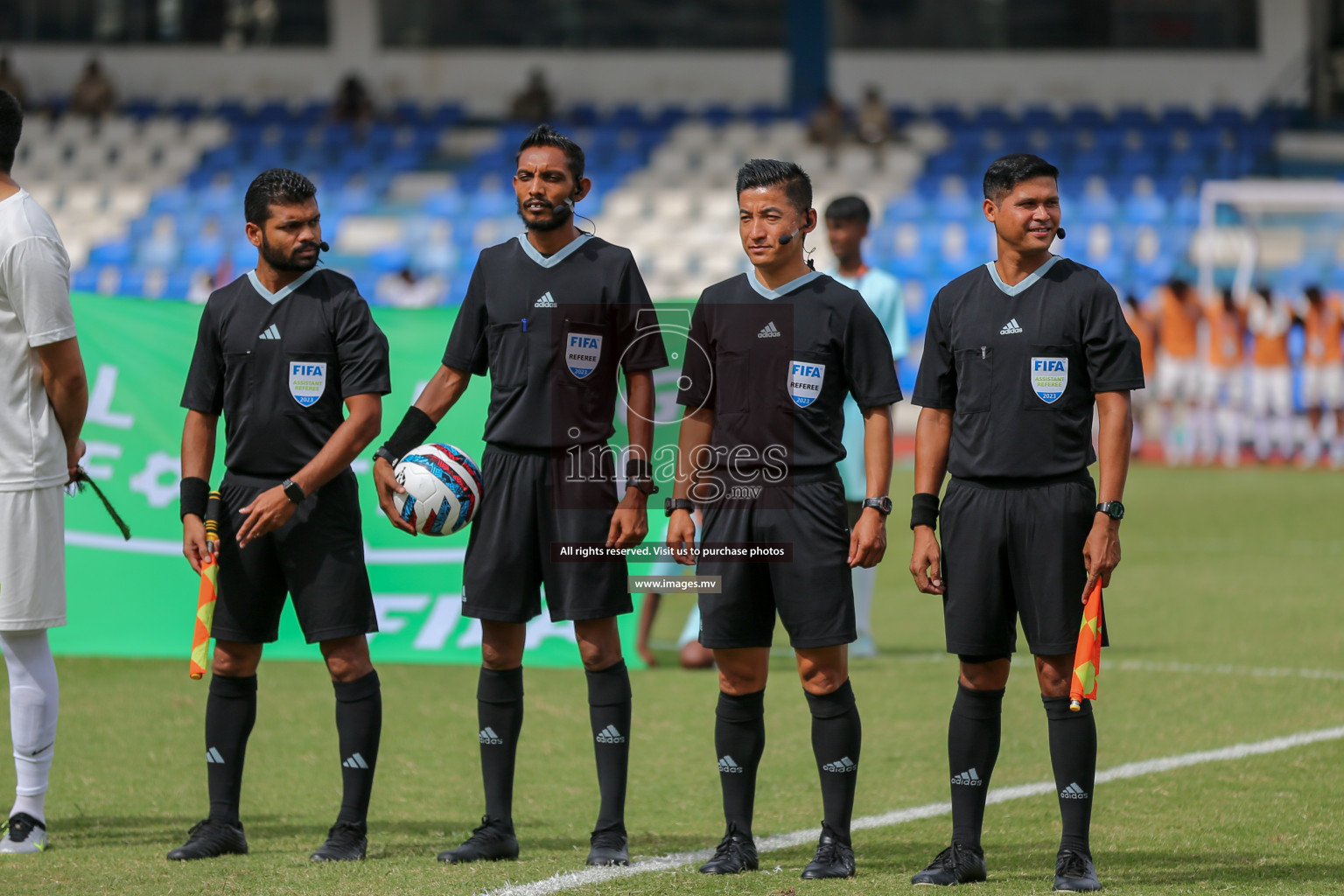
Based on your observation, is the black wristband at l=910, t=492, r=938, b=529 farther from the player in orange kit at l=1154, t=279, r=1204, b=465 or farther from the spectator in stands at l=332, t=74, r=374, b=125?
the spectator in stands at l=332, t=74, r=374, b=125

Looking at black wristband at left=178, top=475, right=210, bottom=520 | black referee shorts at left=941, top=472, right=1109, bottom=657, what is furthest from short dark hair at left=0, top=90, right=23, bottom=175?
black referee shorts at left=941, top=472, right=1109, bottom=657

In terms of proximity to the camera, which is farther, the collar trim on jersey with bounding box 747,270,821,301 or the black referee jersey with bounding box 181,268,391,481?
the black referee jersey with bounding box 181,268,391,481

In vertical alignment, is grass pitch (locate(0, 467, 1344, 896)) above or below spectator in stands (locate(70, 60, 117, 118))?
below

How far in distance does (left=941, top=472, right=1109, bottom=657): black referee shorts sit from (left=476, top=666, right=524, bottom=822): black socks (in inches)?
53.2

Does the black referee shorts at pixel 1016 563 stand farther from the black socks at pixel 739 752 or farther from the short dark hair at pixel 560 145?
the short dark hair at pixel 560 145

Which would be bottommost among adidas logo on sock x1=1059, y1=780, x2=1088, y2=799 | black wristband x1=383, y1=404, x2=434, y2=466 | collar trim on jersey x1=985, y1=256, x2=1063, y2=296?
adidas logo on sock x1=1059, y1=780, x2=1088, y2=799

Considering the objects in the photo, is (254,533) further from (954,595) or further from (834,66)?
(834,66)

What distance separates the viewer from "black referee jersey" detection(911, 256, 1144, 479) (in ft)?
14.1

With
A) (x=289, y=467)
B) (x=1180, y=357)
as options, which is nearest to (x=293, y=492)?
(x=289, y=467)

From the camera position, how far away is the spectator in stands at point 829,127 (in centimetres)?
2459

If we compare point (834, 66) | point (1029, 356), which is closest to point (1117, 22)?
point (834, 66)

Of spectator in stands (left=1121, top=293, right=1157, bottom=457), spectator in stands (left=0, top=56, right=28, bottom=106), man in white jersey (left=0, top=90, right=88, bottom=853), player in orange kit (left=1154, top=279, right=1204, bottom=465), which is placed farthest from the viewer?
spectator in stands (left=0, top=56, right=28, bottom=106)

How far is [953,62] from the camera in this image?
1062 inches

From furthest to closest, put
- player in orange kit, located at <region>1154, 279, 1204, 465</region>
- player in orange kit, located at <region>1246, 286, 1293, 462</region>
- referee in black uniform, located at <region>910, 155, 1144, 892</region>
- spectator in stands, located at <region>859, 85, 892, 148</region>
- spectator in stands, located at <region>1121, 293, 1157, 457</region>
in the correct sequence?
1. spectator in stands, located at <region>859, 85, 892, 148</region>
2. player in orange kit, located at <region>1154, 279, 1204, 465</region>
3. spectator in stands, located at <region>1121, 293, 1157, 457</region>
4. player in orange kit, located at <region>1246, 286, 1293, 462</region>
5. referee in black uniform, located at <region>910, 155, 1144, 892</region>
